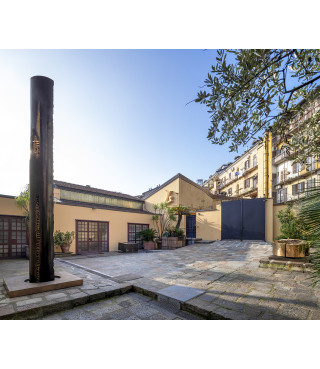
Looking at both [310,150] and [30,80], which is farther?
[30,80]

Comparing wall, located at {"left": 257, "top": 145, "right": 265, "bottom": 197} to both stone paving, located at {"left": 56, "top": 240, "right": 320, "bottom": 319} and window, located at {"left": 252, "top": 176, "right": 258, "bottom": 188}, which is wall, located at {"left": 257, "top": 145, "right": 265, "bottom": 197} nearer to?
window, located at {"left": 252, "top": 176, "right": 258, "bottom": 188}

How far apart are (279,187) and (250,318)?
21.8 metres

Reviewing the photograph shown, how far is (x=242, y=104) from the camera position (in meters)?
2.74

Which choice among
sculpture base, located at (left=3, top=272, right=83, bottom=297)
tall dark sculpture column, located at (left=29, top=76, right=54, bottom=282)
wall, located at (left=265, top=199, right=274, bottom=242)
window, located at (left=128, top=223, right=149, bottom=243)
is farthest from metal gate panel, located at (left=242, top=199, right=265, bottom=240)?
tall dark sculpture column, located at (left=29, top=76, right=54, bottom=282)

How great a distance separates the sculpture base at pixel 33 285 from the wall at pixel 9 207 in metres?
5.83

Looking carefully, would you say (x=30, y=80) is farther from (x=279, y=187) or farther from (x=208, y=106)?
(x=279, y=187)

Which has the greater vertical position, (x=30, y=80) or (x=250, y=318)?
(x=30, y=80)

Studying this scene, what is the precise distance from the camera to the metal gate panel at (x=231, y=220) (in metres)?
11.9

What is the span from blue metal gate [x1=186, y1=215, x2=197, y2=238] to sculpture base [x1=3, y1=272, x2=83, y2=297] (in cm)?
1134

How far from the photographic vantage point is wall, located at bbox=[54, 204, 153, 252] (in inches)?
376

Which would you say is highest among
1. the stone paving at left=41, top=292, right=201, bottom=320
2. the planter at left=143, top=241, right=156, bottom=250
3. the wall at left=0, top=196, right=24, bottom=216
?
the wall at left=0, top=196, right=24, bottom=216

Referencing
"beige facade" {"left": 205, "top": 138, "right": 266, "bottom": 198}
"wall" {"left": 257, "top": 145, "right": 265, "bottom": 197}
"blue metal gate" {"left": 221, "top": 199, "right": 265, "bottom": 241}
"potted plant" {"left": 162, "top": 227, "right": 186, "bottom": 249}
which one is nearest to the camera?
"blue metal gate" {"left": 221, "top": 199, "right": 265, "bottom": 241}
